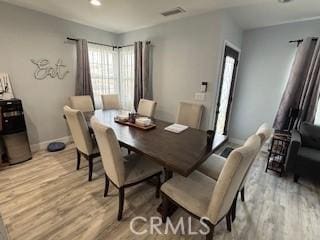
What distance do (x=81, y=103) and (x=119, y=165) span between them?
2260mm

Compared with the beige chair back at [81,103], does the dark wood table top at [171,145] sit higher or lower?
lower

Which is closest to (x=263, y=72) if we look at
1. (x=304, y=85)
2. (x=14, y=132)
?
(x=304, y=85)

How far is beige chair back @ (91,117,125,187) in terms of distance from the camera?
1.46 metres

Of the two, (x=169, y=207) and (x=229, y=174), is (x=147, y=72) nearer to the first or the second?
(x=169, y=207)

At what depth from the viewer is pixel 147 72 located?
140 inches

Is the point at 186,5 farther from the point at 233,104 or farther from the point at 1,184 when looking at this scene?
the point at 1,184

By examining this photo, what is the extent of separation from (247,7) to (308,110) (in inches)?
79.3

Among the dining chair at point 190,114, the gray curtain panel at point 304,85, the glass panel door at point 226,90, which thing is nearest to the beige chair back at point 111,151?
the dining chair at point 190,114

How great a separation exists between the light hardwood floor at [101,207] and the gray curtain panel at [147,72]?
1.87m

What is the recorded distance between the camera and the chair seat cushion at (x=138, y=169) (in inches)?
68.4

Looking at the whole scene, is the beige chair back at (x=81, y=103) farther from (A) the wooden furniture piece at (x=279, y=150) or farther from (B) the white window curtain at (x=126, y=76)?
(A) the wooden furniture piece at (x=279, y=150)

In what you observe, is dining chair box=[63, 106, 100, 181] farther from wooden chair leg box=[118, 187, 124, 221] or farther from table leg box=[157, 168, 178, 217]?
table leg box=[157, 168, 178, 217]

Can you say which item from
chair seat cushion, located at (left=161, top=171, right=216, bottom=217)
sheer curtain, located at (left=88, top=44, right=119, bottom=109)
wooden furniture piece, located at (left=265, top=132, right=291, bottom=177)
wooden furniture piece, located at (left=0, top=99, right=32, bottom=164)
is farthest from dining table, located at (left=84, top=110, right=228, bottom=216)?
sheer curtain, located at (left=88, top=44, right=119, bottom=109)

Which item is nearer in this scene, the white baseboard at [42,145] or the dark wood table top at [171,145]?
the dark wood table top at [171,145]
